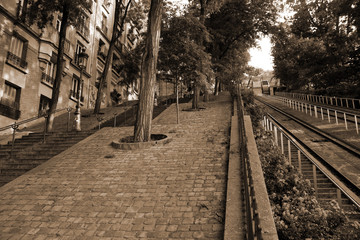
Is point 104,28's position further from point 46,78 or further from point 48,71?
point 46,78

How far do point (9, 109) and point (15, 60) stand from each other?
10.3ft

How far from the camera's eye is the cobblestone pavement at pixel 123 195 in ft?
15.7

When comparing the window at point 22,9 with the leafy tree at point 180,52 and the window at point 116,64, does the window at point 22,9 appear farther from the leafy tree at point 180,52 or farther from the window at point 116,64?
the window at point 116,64

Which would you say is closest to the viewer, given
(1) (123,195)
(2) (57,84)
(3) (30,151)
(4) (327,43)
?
(1) (123,195)

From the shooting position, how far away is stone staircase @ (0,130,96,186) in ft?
28.2

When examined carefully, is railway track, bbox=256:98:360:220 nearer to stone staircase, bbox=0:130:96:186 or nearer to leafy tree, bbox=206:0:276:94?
stone staircase, bbox=0:130:96:186

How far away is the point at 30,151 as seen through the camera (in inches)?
395

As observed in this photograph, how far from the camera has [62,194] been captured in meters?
6.43

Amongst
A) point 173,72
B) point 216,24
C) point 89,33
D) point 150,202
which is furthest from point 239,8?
point 150,202

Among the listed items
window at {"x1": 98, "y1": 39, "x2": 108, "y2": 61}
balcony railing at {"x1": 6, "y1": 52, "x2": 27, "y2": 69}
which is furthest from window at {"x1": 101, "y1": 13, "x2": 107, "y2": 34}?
balcony railing at {"x1": 6, "y1": 52, "x2": 27, "y2": 69}

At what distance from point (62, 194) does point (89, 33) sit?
2241 centimetres

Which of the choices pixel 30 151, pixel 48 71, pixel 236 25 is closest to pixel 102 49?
pixel 48 71

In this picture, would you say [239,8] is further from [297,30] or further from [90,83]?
[90,83]

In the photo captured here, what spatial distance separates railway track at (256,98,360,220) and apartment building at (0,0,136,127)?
11.3 meters
